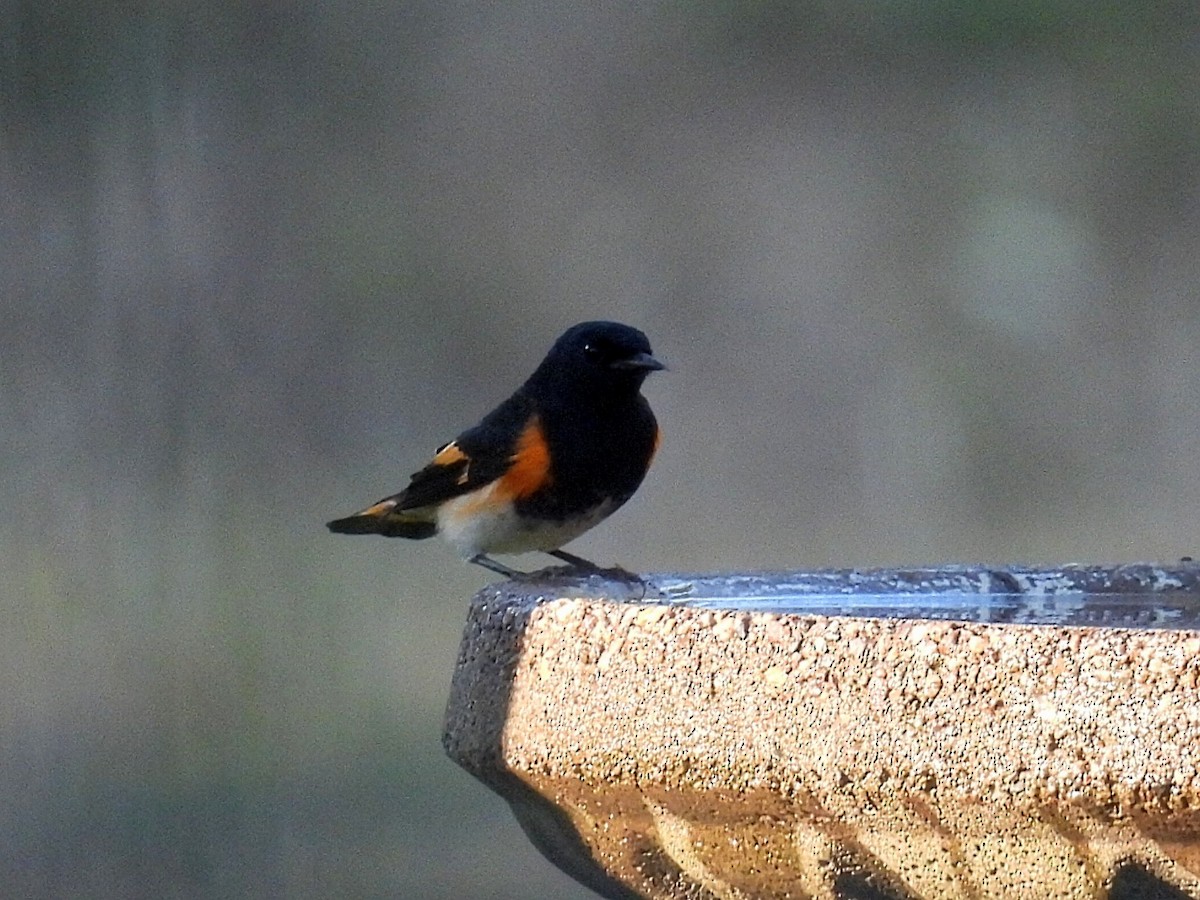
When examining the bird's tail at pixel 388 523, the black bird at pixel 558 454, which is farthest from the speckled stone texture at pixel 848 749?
the bird's tail at pixel 388 523

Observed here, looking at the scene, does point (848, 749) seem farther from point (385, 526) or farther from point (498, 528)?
point (385, 526)

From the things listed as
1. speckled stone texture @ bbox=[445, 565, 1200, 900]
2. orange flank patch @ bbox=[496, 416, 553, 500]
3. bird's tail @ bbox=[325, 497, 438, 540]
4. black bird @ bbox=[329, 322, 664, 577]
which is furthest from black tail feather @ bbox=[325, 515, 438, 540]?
speckled stone texture @ bbox=[445, 565, 1200, 900]

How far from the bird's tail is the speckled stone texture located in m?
1.31

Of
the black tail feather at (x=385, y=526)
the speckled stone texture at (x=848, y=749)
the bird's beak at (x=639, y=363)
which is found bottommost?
the black tail feather at (x=385, y=526)

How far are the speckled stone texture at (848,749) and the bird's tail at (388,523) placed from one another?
4.29 feet

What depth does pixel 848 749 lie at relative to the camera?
0.77m

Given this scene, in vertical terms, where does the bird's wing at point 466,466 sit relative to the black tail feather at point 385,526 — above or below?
above

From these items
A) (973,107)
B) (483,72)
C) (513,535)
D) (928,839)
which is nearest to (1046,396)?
(973,107)

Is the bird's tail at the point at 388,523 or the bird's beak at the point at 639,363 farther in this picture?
the bird's tail at the point at 388,523

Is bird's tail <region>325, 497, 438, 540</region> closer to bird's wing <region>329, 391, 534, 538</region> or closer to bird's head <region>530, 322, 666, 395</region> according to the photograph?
bird's wing <region>329, 391, 534, 538</region>

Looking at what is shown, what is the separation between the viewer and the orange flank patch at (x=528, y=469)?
6.38 ft

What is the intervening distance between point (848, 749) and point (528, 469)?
1.20 m

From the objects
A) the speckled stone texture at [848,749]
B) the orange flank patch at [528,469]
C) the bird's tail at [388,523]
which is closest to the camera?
the speckled stone texture at [848,749]

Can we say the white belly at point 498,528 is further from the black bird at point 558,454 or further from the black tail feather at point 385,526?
the black tail feather at point 385,526
